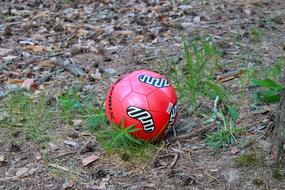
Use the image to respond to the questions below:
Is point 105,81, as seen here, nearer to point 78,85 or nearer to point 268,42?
point 78,85

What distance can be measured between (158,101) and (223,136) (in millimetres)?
509

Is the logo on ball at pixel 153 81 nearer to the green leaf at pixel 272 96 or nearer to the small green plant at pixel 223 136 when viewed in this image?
the small green plant at pixel 223 136

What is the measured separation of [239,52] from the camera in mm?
5129

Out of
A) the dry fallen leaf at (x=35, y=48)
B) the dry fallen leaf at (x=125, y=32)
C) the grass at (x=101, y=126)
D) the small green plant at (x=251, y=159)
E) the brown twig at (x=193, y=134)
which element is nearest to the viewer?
the small green plant at (x=251, y=159)

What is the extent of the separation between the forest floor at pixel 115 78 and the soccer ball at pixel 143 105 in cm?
19

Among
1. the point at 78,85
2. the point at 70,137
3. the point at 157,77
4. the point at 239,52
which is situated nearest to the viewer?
the point at 157,77

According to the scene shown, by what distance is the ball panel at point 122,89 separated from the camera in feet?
11.2

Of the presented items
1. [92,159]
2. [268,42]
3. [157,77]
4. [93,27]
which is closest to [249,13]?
[268,42]

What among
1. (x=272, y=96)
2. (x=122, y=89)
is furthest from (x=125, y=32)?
(x=272, y=96)

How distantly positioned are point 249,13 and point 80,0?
91.4 inches

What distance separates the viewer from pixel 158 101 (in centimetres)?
340

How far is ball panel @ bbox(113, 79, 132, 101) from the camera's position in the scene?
3416mm

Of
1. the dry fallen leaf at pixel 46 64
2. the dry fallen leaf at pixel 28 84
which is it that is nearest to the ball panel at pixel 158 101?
the dry fallen leaf at pixel 28 84

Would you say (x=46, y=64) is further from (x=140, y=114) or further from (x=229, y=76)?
(x=140, y=114)
